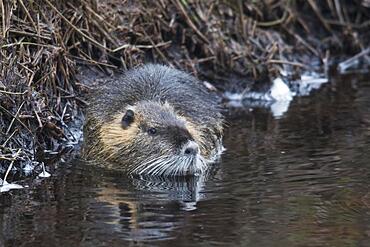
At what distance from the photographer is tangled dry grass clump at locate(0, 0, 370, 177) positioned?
7.03 metres

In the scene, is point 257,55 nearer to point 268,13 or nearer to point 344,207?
point 268,13

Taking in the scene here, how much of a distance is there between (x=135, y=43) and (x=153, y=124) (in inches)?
79.4

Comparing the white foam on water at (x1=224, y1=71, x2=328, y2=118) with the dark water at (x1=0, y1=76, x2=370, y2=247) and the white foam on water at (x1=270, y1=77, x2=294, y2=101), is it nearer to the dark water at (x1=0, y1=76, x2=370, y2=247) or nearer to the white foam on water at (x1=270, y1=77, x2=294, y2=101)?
the white foam on water at (x1=270, y1=77, x2=294, y2=101)

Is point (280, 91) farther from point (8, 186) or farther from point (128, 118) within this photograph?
point (8, 186)

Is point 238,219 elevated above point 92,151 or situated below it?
below

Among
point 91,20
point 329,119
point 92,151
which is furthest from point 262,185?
point 91,20

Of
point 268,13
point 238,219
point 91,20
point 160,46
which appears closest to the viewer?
point 238,219

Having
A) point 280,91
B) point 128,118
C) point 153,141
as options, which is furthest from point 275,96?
point 153,141

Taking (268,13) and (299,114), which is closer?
(299,114)

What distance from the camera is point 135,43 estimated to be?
340 inches

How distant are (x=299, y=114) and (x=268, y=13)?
7.44 feet

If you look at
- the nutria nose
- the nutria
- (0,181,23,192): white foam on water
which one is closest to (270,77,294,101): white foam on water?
the nutria

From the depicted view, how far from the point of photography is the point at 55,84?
763 cm

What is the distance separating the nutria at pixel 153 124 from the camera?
6.54m
